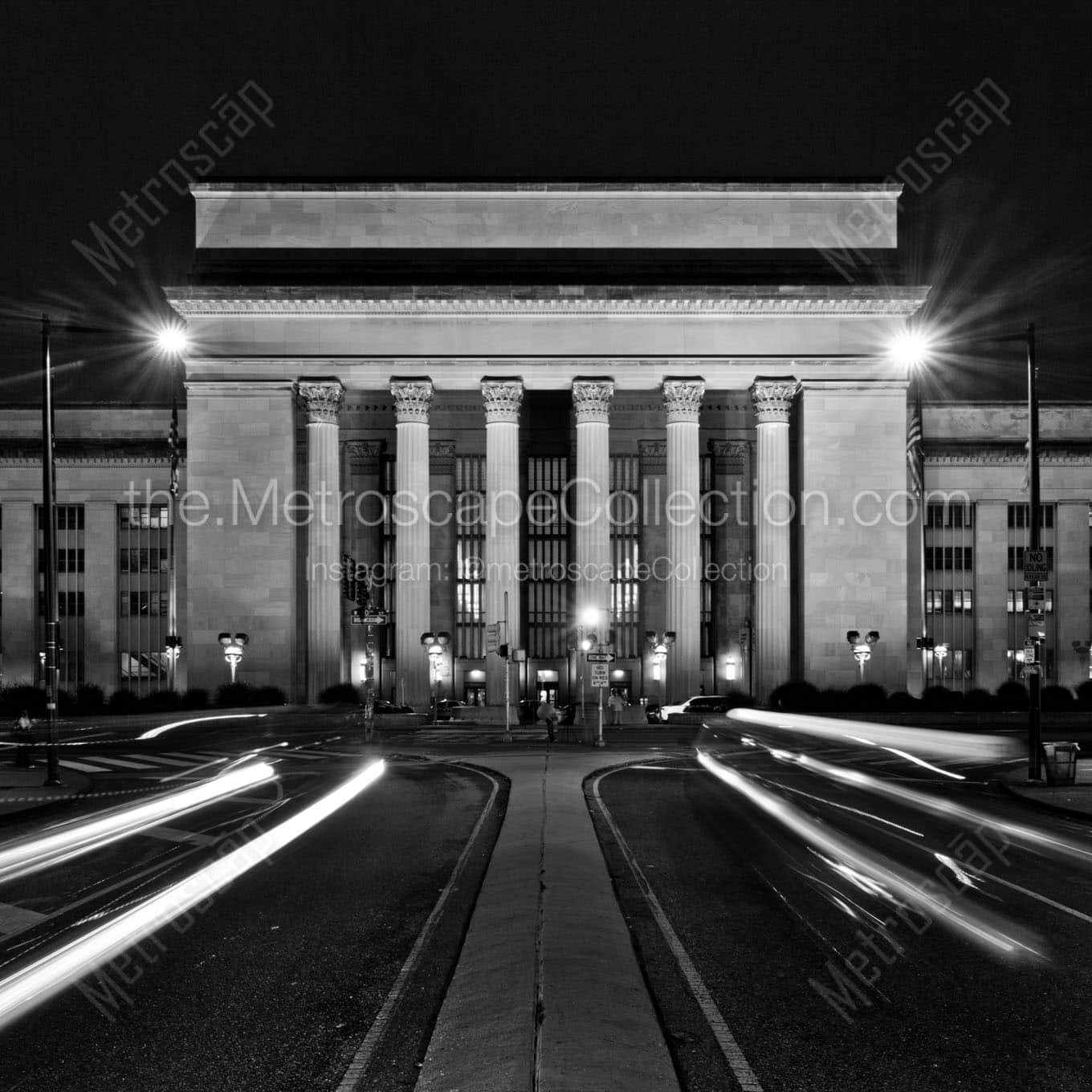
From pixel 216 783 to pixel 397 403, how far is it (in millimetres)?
33402

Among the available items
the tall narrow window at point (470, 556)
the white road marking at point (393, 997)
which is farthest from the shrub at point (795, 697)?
the white road marking at point (393, 997)

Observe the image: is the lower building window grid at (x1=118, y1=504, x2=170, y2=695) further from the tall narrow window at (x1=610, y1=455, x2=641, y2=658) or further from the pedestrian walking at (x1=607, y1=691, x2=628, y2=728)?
the pedestrian walking at (x1=607, y1=691, x2=628, y2=728)

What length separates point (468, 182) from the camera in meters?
57.2

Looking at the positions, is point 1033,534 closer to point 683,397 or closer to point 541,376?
point 683,397

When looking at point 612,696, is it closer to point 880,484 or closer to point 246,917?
point 880,484

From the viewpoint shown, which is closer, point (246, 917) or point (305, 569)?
point (246, 917)

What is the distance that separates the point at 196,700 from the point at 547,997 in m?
45.9

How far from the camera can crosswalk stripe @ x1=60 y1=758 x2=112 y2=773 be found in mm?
28006

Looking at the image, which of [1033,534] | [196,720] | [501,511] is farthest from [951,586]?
[1033,534]

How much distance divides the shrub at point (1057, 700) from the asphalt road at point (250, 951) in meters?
37.5

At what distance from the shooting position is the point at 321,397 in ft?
182

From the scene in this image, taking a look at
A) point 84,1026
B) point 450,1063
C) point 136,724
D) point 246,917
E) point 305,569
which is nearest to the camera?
point 450,1063

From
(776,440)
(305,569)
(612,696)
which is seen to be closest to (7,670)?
(305,569)

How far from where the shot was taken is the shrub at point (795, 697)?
166 ft
